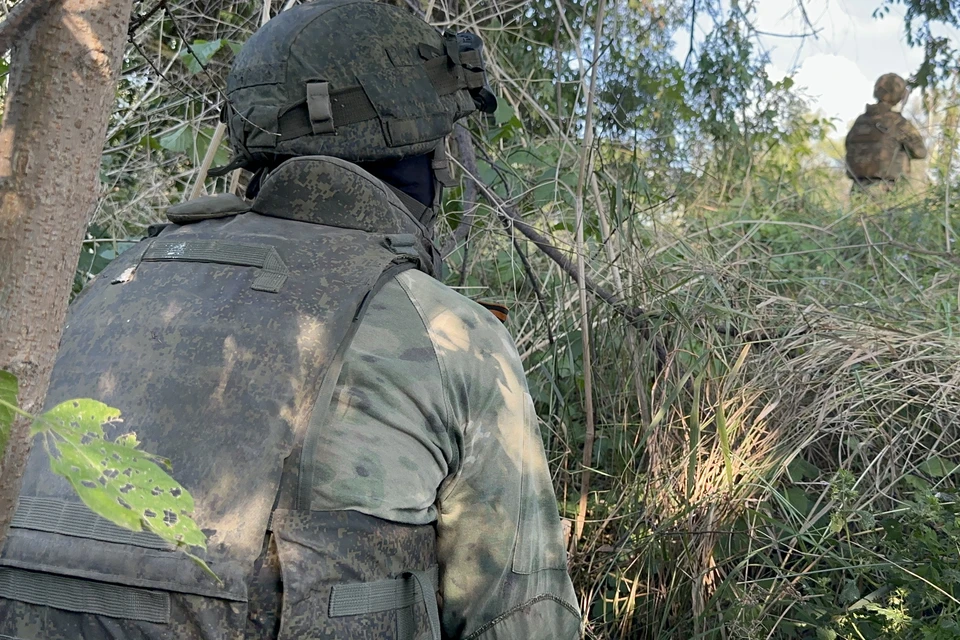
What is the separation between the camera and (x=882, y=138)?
8.09m

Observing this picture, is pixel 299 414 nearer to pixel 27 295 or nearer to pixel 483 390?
pixel 483 390

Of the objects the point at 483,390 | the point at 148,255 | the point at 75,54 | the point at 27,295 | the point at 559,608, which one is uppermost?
the point at 75,54

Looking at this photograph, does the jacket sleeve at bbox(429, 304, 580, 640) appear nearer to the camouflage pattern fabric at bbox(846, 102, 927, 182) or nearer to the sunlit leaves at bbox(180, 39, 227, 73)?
the sunlit leaves at bbox(180, 39, 227, 73)

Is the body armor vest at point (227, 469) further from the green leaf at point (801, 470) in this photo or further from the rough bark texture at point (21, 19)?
the green leaf at point (801, 470)

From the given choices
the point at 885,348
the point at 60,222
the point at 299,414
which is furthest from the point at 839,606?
the point at 60,222

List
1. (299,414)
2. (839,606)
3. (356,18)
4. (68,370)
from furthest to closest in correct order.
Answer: (839,606)
(356,18)
(68,370)
(299,414)

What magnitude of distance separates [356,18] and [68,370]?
3.12ft

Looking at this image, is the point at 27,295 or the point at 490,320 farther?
the point at 490,320

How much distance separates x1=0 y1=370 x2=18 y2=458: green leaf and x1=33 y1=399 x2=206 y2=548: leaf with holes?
45 millimetres

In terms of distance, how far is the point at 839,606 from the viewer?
7.32 ft

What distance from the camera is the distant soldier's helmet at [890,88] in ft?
26.7

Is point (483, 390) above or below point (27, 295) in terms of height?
below

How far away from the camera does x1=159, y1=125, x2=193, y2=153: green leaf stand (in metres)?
3.43

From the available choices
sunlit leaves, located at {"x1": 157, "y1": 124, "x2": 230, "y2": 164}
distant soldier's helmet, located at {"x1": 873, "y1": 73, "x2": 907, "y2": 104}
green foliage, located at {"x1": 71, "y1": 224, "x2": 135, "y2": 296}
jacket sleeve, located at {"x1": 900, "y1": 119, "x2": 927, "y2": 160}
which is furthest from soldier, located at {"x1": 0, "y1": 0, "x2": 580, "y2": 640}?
distant soldier's helmet, located at {"x1": 873, "y1": 73, "x2": 907, "y2": 104}
